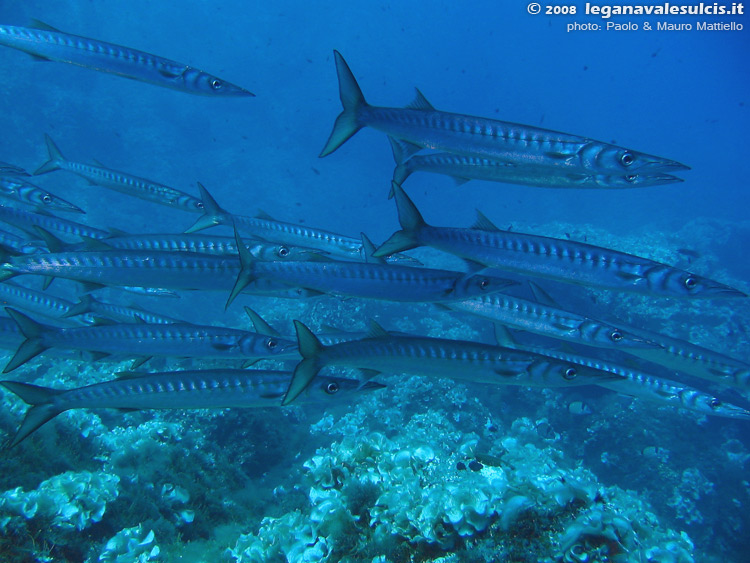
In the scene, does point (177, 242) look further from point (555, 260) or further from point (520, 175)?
point (555, 260)

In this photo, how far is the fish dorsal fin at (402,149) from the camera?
14.9 ft

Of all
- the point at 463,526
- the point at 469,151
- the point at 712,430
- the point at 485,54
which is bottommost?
the point at 712,430

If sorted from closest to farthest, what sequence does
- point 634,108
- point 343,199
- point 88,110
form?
point 88,110 → point 343,199 → point 634,108

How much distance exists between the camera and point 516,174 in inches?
165

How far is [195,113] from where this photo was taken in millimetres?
51938

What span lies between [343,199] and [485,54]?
80194mm

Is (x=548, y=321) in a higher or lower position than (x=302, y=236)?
lower

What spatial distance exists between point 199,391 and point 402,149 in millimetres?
3605

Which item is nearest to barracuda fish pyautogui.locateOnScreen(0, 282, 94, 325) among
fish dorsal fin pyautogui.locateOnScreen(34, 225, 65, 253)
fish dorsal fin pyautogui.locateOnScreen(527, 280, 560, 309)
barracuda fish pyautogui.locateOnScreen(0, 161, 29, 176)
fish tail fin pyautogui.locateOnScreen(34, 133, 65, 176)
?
barracuda fish pyautogui.locateOnScreen(0, 161, 29, 176)

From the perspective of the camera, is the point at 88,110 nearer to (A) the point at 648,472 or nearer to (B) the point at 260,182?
(B) the point at 260,182

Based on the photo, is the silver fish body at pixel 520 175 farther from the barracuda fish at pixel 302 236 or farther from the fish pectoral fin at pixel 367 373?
the barracuda fish at pixel 302 236

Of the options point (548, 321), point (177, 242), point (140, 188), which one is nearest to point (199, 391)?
point (177, 242)

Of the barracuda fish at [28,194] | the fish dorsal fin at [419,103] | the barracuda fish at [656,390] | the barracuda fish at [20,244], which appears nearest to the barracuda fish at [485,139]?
the fish dorsal fin at [419,103]

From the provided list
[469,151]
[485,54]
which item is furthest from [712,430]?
[485,54]
